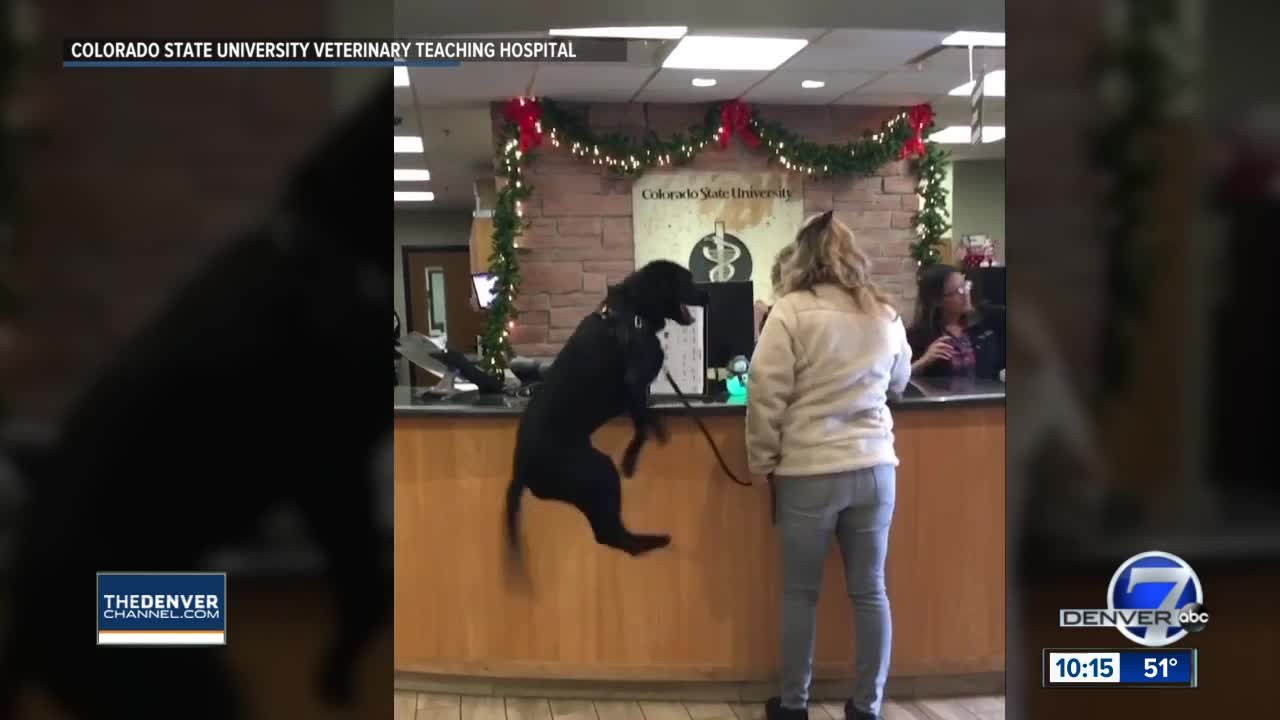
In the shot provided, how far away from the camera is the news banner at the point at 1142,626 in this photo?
1678mm

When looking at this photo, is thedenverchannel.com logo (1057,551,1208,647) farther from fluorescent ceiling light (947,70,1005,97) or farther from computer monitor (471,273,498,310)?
computer monitor (471,273,498,310)

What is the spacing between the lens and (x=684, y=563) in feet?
9.53

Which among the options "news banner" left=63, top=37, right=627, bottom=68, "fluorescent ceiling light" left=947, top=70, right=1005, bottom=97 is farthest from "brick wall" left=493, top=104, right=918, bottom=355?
"news banner" left=63, top=37, right=627, bottom=68

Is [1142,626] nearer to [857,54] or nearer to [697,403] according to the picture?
[697,403]

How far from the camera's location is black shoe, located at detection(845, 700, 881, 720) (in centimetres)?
266

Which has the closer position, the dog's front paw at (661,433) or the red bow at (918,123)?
the dog's front paw at (661,433)

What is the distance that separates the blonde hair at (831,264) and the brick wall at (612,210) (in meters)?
2.43

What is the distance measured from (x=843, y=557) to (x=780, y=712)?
→ 1.58ft

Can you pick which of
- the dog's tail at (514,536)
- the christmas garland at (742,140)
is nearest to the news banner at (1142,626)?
the dog's tail at (514,536)

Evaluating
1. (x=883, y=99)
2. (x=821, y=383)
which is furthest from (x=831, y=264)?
(x=883, y=99)

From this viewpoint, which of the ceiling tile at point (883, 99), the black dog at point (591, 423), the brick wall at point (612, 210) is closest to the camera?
the black dog at point (591, 423)

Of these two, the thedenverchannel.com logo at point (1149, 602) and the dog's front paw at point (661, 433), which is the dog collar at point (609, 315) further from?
the thedenverchannel.com logo at point (1149, 602)
